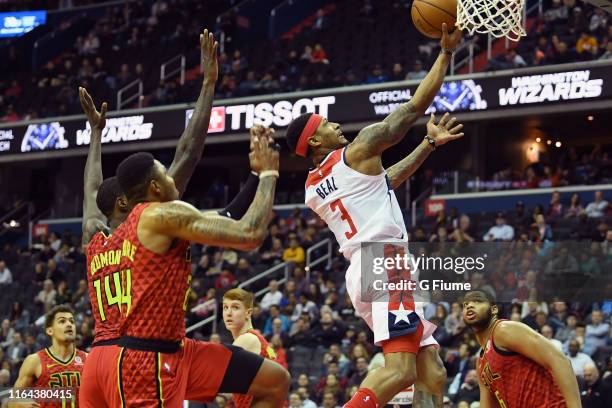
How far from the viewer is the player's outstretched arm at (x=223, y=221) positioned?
5.77m

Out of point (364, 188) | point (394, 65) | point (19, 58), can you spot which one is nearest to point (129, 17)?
point (19, 58)

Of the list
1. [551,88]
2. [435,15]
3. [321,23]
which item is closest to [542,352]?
[435,15]

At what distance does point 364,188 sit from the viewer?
24.4ft

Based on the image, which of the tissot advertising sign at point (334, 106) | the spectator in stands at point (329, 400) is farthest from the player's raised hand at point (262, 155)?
the tissot advertising sign at point (334, 106)

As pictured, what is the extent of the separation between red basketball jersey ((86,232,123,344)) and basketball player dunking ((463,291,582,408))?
2866 mm

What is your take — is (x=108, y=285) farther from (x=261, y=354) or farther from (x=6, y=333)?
(x=6, y=333)

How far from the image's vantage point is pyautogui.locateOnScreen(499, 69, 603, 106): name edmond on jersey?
1988 cm

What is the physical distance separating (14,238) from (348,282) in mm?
23373

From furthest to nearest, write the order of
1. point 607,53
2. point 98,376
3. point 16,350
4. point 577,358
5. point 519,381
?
point 16,350 < point 607,53 < point 577,358 < point 519,381 < point 98,376

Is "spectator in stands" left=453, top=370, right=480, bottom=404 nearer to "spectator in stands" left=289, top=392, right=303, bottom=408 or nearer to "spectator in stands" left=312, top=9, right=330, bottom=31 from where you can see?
"spectator in stands" left=289, top=392, right=303, bottom=408

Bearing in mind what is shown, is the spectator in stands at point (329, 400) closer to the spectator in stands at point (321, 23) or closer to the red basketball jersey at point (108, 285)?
the red basketball jersey at point (108, 285)

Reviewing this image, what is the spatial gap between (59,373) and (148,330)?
11.5 feet

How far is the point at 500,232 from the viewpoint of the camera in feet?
59.9

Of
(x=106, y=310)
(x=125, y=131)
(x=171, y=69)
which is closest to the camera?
(x=106, y=310)
